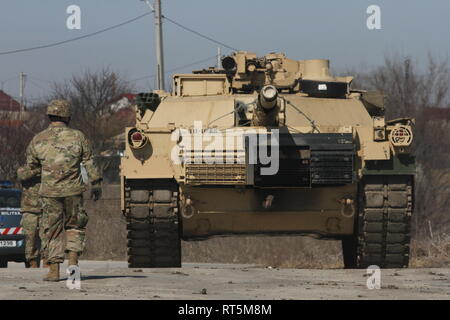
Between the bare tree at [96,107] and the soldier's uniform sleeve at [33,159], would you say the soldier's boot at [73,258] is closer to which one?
the soldier's uniform sleeve at [33,159]

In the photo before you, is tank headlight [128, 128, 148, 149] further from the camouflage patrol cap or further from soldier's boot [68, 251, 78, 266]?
soldier's boot [68, 251, 78, 266]

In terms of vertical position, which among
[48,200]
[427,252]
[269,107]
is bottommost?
[427,252]

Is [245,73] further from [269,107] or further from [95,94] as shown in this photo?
[95,94]

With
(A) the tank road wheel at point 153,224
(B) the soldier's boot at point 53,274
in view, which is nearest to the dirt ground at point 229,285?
(B) the soldier's boot at point 53,274

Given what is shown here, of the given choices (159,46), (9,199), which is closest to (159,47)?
(159,46)

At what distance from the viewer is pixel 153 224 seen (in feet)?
47.4

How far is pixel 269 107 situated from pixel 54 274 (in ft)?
13.8

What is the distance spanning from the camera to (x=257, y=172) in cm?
1377

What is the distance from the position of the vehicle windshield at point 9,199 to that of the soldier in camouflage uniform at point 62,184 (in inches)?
321

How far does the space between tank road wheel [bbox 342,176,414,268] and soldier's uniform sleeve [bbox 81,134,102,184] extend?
4362 mm

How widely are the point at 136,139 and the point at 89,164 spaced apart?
3.18 meters

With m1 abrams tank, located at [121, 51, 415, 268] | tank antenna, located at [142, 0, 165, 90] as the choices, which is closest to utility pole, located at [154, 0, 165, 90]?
tank antenna, located at [142, 0, 165, 90]

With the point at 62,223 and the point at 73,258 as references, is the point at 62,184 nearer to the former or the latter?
the point at 62,223
